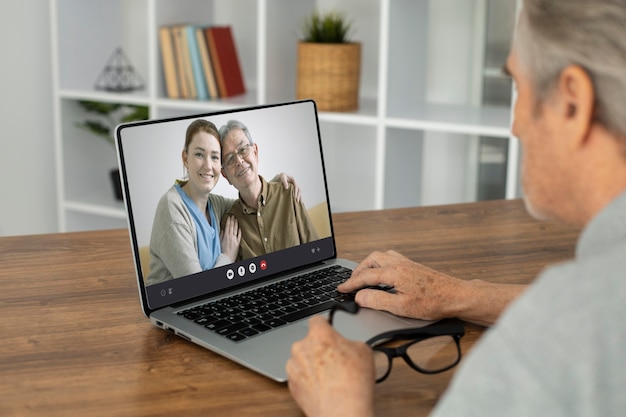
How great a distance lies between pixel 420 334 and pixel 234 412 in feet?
0.86

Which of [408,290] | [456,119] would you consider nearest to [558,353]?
[408,290]

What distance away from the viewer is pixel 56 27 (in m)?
3.43

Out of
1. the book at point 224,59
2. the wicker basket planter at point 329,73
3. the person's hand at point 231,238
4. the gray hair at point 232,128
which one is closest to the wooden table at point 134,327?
the person's hand at point 231,238

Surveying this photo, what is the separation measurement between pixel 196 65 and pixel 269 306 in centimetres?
222

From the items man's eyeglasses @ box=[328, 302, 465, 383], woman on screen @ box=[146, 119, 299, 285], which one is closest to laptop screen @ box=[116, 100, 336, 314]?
woman on screen @ box=[146, 119, 299, 285]

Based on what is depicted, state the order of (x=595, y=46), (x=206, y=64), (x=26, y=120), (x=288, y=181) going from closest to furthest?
(x=595, y=46) < (x=288, y=181) < (x=206, y=64) < (x=26, y=120)

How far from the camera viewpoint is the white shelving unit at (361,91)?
291cm

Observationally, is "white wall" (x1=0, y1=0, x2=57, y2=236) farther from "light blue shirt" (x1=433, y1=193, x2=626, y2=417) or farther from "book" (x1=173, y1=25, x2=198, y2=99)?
"light blue shirt" (x1=433, y1=193, x2=626, y2=417)

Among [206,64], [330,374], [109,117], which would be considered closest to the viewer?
[330,374]

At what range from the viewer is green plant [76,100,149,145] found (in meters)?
3.54

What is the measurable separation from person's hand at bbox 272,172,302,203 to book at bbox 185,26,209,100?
2014 mm

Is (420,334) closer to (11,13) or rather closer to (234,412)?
(234,412)

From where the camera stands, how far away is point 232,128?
4.17ft

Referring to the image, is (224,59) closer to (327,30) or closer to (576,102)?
(327,30)
